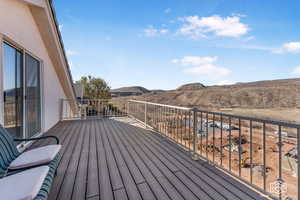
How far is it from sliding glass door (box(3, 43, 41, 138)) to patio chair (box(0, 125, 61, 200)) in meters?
1.23

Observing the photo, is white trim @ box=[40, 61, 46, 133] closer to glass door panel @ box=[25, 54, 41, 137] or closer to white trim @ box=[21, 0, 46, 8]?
glass door panel @ box=[25, 54, 41, 137]

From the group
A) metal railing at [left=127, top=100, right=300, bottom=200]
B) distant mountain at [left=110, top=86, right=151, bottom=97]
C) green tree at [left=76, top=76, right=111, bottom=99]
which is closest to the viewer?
metal railing at [left=127, top=100, right=300, bottom=200]

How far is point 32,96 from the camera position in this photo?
3729 millimetres

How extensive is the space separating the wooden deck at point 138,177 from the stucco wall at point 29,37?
2.46 metres

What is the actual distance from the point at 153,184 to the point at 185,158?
1.01 meters

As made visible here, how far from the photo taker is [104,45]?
1014cm

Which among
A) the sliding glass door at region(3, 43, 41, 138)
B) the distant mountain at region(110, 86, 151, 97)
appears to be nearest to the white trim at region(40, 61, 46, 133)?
the sliding glass door at region(3, 43, 41, 138)

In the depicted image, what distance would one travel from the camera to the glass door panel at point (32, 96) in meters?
3.43

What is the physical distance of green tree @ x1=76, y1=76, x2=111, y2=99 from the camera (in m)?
19.0

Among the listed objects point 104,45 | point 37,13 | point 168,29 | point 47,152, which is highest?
point 168,29

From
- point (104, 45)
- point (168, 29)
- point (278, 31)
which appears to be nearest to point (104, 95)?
point (104, 45)

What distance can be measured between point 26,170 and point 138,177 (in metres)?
1.27

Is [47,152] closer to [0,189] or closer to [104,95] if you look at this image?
[0,189]

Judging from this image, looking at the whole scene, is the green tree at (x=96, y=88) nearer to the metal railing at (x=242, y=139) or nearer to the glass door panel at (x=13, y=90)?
the metal railing at (x=242, y=139)
